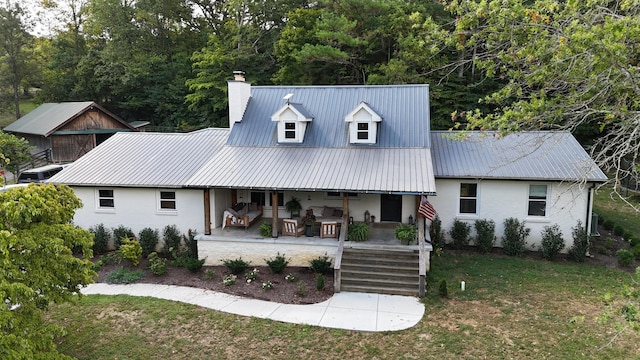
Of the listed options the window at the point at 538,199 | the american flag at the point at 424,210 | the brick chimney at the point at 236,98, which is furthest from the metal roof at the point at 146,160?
the window at the point at 538,199

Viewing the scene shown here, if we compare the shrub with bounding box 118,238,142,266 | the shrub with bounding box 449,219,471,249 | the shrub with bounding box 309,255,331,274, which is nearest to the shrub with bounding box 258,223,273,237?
the shrub with bounding box 309,255,331,274

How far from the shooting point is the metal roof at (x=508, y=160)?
50.8ft

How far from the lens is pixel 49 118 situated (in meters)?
34.7

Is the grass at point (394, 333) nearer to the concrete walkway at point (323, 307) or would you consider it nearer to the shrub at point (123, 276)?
the concrete walkway at point (323, 307)

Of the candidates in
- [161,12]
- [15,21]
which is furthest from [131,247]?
[15,21]

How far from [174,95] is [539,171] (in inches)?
1354

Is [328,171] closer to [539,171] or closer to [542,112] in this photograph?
[539,171]

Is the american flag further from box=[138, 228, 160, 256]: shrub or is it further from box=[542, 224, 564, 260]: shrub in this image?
box=[138, 228, 160, 256]: shrub

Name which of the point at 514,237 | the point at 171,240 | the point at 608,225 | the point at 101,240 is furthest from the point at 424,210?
the point at 101,240

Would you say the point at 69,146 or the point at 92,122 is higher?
the point at 92,122

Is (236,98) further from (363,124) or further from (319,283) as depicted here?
(319,283)

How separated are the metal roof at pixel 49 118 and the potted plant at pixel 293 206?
24225 mm

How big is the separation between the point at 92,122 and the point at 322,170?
1079 inches

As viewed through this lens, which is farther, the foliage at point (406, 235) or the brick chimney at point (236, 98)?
the brick chimney at point (236, 98)
